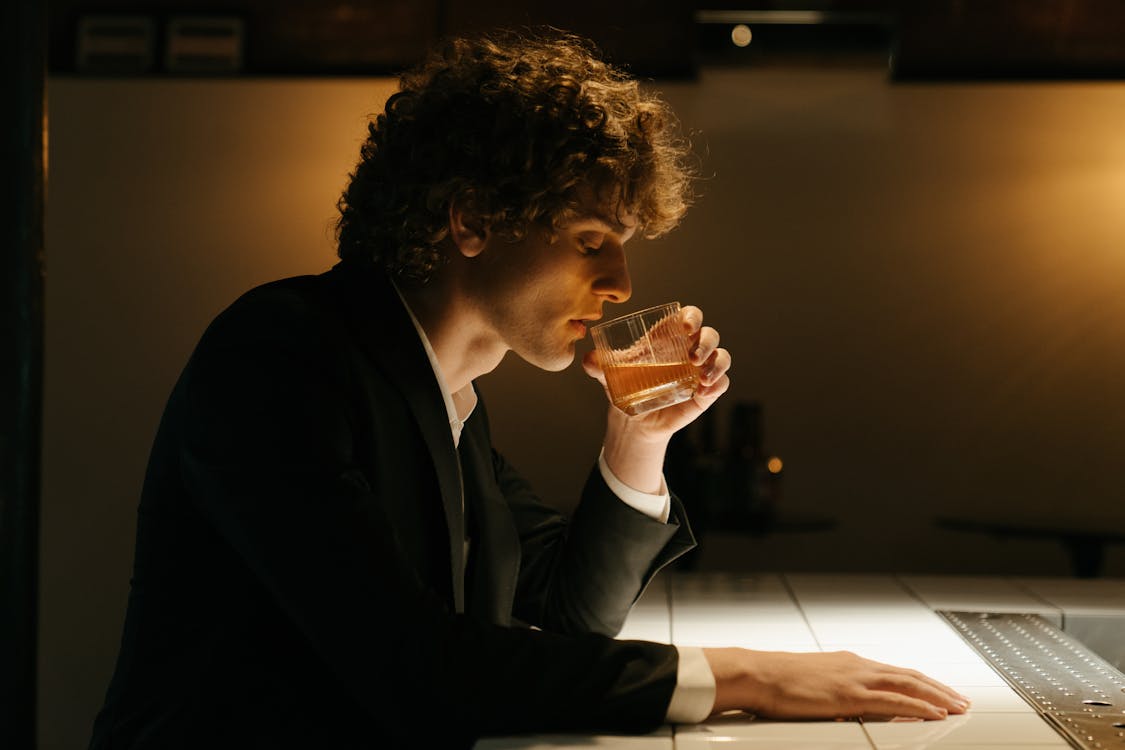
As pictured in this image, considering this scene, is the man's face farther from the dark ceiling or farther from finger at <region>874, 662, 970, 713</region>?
the dark ceiling

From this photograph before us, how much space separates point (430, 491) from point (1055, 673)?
0.81 metres

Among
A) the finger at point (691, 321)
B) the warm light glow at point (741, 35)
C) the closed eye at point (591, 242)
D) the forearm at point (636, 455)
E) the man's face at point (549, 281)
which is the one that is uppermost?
the warm light glow at point (741, 35)

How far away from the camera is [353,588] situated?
41.4 inches

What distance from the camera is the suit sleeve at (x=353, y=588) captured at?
1.05m

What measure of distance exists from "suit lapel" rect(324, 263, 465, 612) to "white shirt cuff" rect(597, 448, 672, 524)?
0.33 m

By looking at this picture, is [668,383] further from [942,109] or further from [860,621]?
[942,109]

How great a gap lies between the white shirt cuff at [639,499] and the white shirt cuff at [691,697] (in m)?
0.51

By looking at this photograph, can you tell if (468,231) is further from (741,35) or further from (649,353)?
(741,35)

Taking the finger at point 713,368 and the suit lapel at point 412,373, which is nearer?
the suit lapel at point 412,373

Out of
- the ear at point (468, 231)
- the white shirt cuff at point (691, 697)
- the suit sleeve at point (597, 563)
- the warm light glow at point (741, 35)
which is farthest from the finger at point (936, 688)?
the warm light glow at point (741, 35)

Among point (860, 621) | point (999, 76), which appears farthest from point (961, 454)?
point (860, 621)

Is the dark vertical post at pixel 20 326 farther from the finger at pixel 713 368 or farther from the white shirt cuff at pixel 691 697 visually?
the white shirt cuff at pixel 691 697

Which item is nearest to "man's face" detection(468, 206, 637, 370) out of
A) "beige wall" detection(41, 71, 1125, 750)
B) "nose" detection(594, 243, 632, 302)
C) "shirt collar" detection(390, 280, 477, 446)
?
"nose" detection(594, 243, 632, 302)

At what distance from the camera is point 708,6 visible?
3.52 m
